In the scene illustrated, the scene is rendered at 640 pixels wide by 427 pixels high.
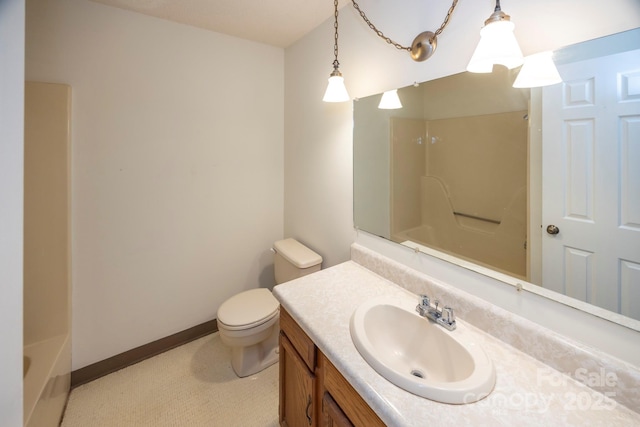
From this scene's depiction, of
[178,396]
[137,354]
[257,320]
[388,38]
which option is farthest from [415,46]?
[137,354]

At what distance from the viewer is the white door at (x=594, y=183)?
2.18 ft

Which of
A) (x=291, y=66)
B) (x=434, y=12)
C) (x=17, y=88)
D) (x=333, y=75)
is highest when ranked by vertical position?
(x=291, y=66)

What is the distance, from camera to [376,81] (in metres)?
1.36

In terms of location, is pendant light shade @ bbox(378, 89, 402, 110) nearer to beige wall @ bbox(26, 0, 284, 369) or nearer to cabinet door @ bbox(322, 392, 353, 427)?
beige wall @ bbox(26, 0, 284, 369)

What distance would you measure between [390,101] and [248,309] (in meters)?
1.52

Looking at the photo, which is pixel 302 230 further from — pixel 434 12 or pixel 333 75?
pixel 434 12

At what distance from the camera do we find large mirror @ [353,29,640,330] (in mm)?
677

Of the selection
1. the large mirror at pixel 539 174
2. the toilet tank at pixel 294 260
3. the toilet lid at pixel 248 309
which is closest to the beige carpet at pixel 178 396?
the toilet lid at pixel 248 309

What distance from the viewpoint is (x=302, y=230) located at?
210 centimetres

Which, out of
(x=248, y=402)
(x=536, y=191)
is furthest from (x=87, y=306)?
(x=536, y=191)

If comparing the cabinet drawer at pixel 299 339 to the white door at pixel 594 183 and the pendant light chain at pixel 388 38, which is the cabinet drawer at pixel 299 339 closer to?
the white door at pixel 594 183

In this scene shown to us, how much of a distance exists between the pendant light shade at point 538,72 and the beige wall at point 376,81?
44 millimetres

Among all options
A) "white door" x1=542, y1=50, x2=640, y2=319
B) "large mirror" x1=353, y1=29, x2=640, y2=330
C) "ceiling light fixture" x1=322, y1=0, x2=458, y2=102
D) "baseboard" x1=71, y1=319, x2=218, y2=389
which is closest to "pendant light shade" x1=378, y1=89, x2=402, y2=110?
"large mirror" x1=353, y1=29, x2=640, y2=330

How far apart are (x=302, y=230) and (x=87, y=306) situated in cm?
148
